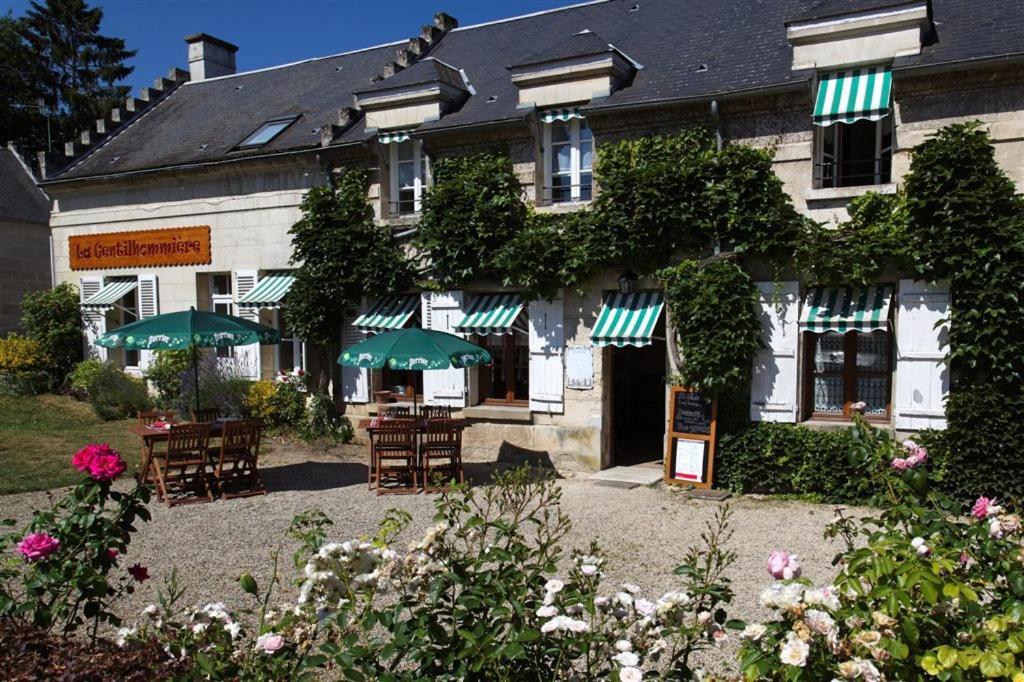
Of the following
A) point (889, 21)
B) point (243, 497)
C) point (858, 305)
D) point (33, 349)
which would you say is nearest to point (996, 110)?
point (889, 21)

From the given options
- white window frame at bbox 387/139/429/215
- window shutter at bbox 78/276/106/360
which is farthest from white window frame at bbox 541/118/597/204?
window shutter at bbox 78/276/106/360

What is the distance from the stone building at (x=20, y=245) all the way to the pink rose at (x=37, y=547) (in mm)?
16879

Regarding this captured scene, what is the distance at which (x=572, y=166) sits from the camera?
1114 centimetres

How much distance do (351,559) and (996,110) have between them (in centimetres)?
866

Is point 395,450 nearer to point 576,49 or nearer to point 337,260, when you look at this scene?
point 337,260

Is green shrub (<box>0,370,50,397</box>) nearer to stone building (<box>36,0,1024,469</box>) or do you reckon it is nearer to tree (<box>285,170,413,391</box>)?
stone building (<box>36,0,1024,469</box>)

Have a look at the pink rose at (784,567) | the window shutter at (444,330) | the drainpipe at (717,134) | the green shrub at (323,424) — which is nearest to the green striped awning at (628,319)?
the drainpipe at (717,134)

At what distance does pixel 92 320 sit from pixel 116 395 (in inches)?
107

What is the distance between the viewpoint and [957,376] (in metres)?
8.62

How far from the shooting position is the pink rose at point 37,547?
3.26m

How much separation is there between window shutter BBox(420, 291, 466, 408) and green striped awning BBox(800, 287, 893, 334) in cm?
483

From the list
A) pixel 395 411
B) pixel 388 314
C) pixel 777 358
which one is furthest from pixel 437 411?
pixel 777 358

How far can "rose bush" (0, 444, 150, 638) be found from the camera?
3.28m

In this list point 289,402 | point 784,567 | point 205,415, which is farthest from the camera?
point 289,402
